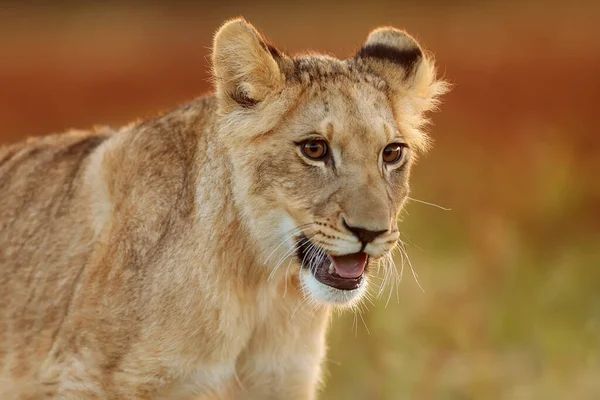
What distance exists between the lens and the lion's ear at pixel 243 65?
467 centimetres

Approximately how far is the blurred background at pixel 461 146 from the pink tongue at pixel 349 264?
2.24 metres

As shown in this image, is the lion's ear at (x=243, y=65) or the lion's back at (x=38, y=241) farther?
the lion's back at (x=38, y=241)

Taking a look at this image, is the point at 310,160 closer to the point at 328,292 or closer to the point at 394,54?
the point at 328,292

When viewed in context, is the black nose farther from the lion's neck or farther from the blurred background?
the blurred background

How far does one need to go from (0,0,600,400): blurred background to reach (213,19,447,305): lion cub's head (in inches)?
72.8

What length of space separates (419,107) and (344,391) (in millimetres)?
2297

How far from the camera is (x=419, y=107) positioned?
5.17 meters

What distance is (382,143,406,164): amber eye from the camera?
4750 mm

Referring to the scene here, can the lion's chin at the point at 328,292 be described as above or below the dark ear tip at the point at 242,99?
below

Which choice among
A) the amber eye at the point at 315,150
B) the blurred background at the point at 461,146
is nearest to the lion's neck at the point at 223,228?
the amber eye at the point at 315,150

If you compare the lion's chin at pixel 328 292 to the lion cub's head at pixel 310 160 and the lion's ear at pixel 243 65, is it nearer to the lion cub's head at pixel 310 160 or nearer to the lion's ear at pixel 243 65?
the lion cub's head at pixel 310 160

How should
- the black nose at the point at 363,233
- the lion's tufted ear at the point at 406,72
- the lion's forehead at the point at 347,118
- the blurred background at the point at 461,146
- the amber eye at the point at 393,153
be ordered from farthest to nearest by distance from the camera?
the blurred background at the point at 461,146 < the lion's tufted ear at the point at 406,72 < the amber eye at the point at 393,153 < the lion's forehead at the point at 347,118 < the black nose at the point at 363,233

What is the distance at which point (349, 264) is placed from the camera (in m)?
4.64

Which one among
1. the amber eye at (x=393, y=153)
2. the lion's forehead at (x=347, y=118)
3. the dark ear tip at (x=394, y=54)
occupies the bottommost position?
the amber eye at (x=393, y=153)
